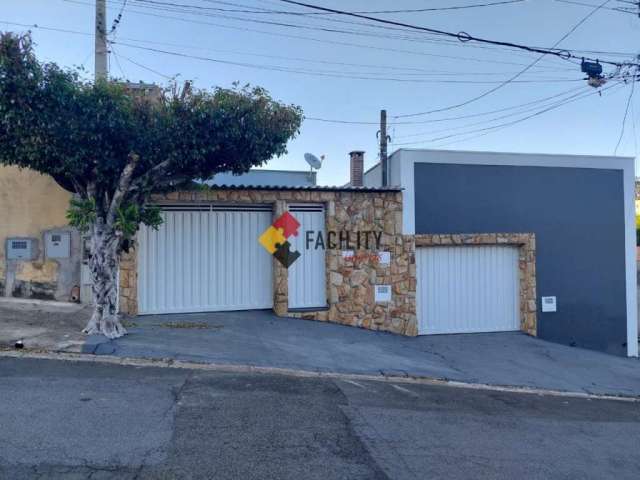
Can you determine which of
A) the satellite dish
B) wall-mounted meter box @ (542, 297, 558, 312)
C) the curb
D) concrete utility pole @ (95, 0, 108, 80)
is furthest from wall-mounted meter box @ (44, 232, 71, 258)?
wall-mounted meter box @ (542, 297, 558, 312)

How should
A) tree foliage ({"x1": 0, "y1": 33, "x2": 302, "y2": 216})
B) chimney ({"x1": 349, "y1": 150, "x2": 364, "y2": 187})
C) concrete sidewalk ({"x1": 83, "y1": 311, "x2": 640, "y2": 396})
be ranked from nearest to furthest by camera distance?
tree foliage ({"x1": 0, "y1": 33, "x2": 302, "y2": 216}), concrete sidewalk ({"x1": 83, "y1": 311, "x2": 640, "y2": 396}), chimney ({"x1": 349, "y1": 150, "x2": 364, "y2": 187})

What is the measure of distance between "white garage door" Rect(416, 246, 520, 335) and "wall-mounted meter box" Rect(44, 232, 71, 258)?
7.61 meters

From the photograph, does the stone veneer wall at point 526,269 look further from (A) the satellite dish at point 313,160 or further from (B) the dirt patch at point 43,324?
(B) the dirt patch at point 43,324

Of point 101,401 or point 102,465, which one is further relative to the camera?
point 101,401

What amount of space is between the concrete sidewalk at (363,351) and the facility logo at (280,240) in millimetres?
1298

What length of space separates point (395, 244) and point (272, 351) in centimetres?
441

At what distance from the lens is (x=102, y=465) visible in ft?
13.2

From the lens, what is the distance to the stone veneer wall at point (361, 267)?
11078 millimetres

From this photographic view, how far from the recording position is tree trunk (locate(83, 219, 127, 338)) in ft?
26.6

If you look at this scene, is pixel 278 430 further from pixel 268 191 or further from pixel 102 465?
pixel 268 191

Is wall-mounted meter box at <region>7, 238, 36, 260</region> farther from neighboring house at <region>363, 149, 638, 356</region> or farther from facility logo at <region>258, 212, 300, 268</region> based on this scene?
neighboring house at <region>363, 149, 638, 356</region>

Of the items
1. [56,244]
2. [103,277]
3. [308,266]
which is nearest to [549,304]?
[308,266]

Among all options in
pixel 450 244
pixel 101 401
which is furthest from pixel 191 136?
pixel 450 244

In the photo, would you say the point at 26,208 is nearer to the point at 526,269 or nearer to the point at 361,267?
the point at 361,267
